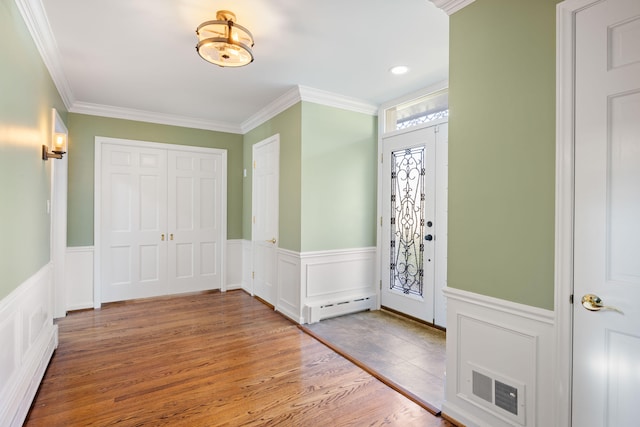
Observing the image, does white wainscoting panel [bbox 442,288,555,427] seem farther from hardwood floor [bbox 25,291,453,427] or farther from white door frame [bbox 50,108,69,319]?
white door frame [bbox 50,108,69,319]

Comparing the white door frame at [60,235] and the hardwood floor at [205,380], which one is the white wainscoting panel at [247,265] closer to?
the hardwood floor at [205,380]

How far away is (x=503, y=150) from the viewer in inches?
72.6

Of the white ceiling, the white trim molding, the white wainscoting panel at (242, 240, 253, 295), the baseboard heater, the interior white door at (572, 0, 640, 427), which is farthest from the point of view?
the white trim molding

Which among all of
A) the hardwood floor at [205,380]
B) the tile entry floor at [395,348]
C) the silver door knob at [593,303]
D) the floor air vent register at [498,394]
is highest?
the silver door knob at [593,303]

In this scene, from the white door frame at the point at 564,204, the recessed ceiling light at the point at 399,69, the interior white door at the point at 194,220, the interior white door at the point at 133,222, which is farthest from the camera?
the interior white door at the point at 194,220

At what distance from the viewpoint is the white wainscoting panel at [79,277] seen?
4207 mm

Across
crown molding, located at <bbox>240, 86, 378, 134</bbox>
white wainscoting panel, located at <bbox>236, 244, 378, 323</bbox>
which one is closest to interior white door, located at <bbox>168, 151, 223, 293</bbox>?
crown molding, located at <bbox>240, 86, 378, 134</bbox>

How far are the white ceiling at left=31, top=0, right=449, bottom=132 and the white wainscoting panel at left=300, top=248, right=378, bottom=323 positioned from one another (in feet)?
6.22

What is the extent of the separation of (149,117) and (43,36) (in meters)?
2.18

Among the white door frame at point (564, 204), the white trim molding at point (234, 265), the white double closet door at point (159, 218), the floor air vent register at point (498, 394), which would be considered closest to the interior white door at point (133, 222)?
the white double closet door at point (159, 218)

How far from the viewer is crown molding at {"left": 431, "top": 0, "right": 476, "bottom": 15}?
203 centimetres

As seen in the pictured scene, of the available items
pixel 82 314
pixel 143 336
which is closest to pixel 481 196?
pixel 143 336

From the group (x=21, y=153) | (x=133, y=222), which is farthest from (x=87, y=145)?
(x=21, y=153)

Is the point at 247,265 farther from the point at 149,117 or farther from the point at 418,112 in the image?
the point at 418,112
